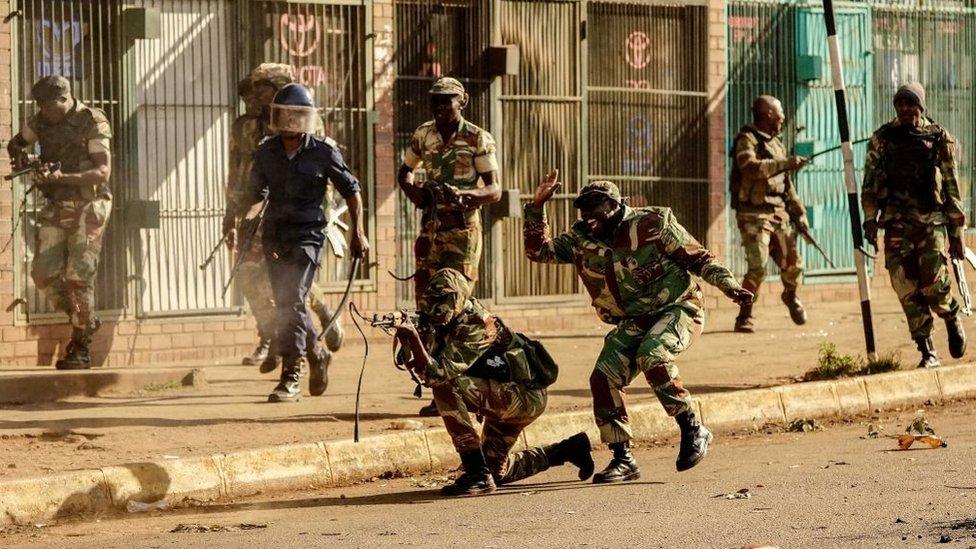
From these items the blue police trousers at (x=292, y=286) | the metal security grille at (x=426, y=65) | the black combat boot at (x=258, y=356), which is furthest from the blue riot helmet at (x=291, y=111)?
the metal security grille at (x=426, y=65)

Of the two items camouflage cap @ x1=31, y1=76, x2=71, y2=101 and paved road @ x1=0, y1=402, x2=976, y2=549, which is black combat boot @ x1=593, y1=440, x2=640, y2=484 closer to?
paved road @ x1=0, y1=402, x2=976, y2=549

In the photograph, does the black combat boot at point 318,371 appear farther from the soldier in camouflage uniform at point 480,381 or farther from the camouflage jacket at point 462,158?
the soldier in camouflage uniform at point 480,381

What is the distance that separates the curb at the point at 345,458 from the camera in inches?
323

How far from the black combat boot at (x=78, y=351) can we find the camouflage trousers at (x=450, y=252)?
3071 mm

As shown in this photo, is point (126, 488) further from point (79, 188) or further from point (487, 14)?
point (487, 14)

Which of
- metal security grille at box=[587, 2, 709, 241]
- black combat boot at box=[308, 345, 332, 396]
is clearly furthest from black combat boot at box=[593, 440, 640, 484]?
metal security grille at box=[587, 2, 709, 241]

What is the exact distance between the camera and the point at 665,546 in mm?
7031

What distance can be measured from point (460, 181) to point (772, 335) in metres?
Result: 5.47

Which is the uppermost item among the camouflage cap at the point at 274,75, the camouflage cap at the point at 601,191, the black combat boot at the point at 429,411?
the camouflage cap at the point at 274,75

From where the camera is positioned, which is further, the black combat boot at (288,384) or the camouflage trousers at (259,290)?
the camouflage trousers at (259,290)

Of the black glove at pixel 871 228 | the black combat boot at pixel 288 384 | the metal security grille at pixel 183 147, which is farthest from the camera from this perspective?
the metal security grille at pixel 183 147

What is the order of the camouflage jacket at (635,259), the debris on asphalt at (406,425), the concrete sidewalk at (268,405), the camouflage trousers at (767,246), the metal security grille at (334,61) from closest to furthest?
the camouflage jacket at (635,259) → the concrete sidewalk at (268,405) → the debris on asphalt at (406,425) → the metal security grille at (334,61) → the camouflage trousers at (767,246)

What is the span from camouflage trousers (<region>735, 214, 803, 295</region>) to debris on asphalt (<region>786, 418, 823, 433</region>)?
13.1ft

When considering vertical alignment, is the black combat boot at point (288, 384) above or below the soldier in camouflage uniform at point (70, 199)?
below
